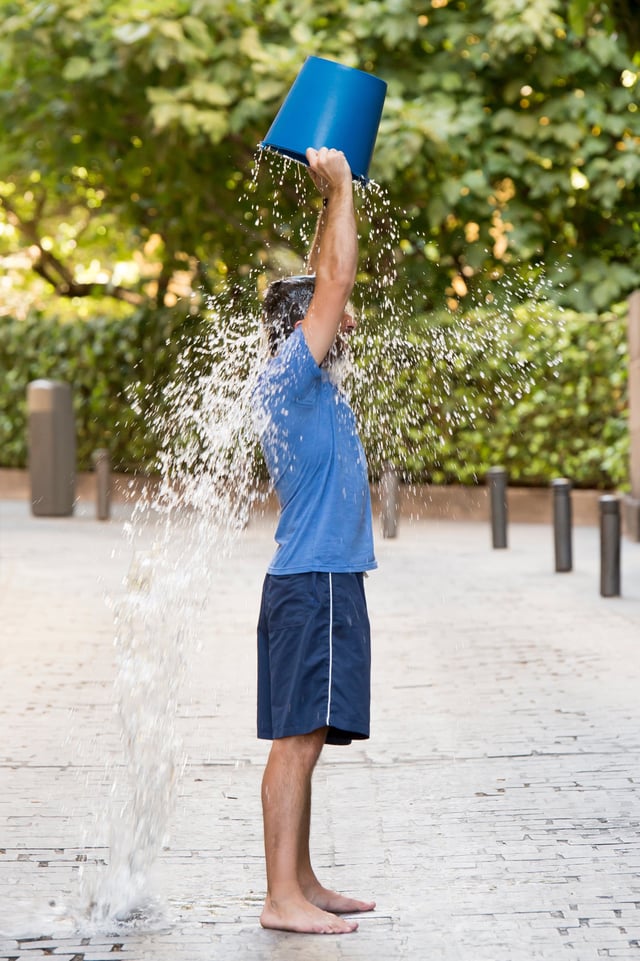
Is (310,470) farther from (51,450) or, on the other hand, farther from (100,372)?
(100,372)

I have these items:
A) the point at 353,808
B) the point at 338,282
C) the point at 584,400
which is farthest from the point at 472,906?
the point at 584,400

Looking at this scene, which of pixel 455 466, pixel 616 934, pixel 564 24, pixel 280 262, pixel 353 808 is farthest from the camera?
pixel 280 262

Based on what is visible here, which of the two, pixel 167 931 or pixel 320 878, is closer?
pixel 167 931

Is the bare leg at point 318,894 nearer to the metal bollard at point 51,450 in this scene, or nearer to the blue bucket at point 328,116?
the blue bucket at point 328,116

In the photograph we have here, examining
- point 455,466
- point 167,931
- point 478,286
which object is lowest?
point 167,931

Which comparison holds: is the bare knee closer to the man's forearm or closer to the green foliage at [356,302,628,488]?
the man's forearm

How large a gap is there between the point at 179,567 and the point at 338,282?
8.52 meters

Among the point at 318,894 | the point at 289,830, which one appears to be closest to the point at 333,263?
the point at 289,830

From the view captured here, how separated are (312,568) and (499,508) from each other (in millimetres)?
9948

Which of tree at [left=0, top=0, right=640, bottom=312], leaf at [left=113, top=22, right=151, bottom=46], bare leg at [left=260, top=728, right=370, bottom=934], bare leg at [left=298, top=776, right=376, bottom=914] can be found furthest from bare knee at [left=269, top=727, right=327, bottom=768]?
leaf at [left=113, top=22, right=151, bottom=46]

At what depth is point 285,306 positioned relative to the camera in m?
4.32

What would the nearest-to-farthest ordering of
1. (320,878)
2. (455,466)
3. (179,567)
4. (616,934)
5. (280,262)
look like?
(616,934), (320,878), (179,567), (455,466), (280,262)

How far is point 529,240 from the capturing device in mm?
16953

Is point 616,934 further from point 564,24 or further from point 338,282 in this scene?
point 564,24
